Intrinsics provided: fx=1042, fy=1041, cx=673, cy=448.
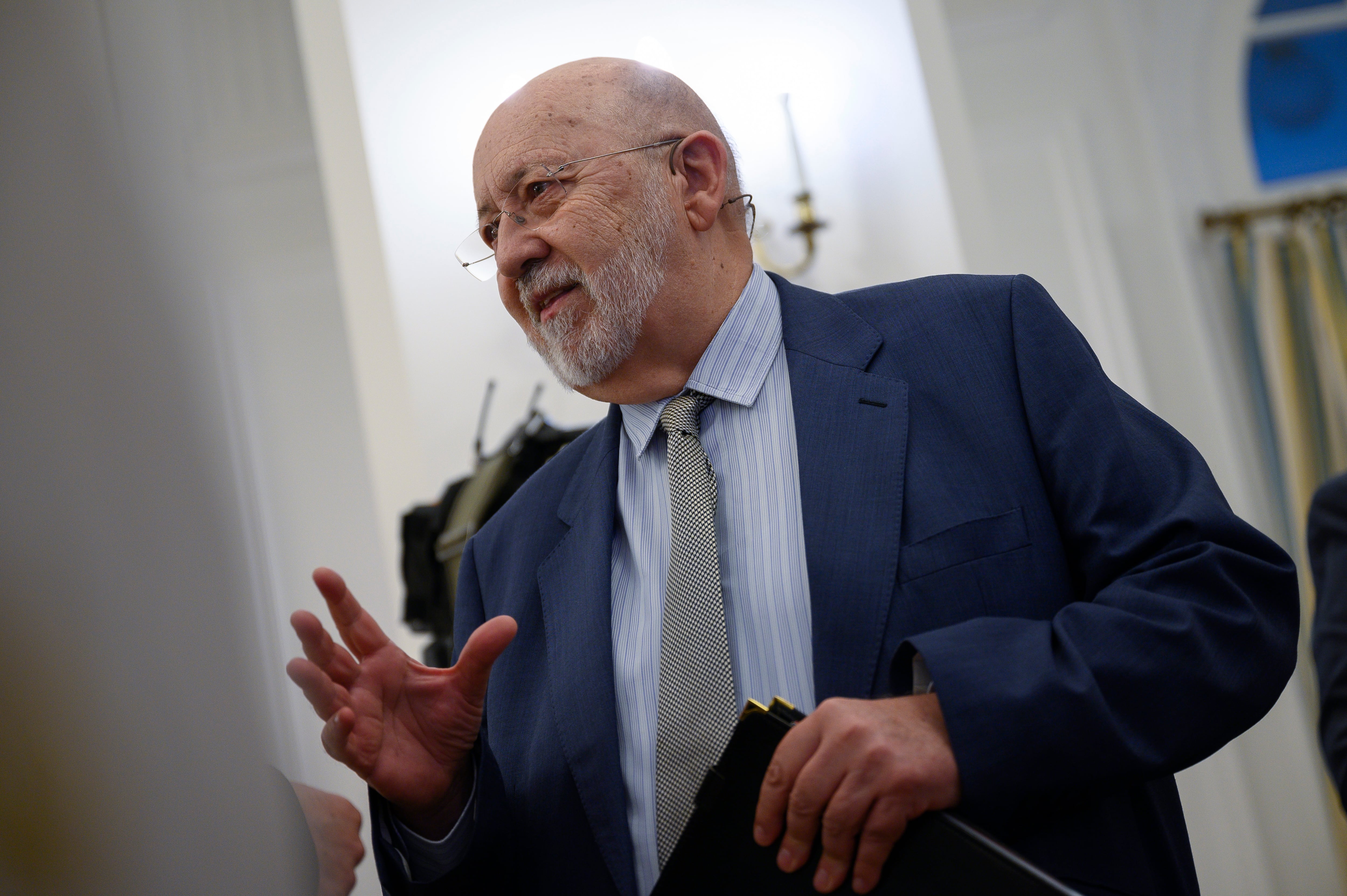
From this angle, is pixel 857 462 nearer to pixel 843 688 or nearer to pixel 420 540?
pixel 843 688

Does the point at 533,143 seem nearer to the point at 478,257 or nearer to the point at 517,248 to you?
the point at 517,248

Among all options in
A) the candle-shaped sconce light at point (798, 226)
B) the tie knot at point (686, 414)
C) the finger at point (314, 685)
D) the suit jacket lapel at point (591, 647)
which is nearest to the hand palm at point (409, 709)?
the suit jacket lapel at point (591, 647)

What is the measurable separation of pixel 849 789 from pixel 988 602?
331mm

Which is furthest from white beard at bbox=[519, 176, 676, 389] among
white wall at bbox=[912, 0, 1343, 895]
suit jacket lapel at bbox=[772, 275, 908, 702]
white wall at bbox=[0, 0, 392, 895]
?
white wall at bbox=[912, 0, 1343, 895]

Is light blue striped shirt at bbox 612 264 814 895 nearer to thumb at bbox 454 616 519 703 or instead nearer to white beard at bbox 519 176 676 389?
white beard at bbox 519 176 676 389

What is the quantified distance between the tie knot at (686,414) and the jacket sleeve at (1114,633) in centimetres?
42

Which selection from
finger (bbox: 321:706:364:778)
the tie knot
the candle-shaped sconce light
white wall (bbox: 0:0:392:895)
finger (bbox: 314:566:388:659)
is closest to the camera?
white wall (bbox: 0:0:392:895)

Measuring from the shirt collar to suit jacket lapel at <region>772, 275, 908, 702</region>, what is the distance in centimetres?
5

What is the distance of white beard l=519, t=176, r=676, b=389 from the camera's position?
1450mm

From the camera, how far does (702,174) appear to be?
1.58 metres

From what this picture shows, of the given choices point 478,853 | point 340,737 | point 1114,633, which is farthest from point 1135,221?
point 340,737

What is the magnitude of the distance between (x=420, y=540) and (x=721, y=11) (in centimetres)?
181

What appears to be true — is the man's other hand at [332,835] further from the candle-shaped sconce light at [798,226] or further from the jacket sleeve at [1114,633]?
the candle-shaped sconce light at [798,226]

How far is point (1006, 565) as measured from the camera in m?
1.13
